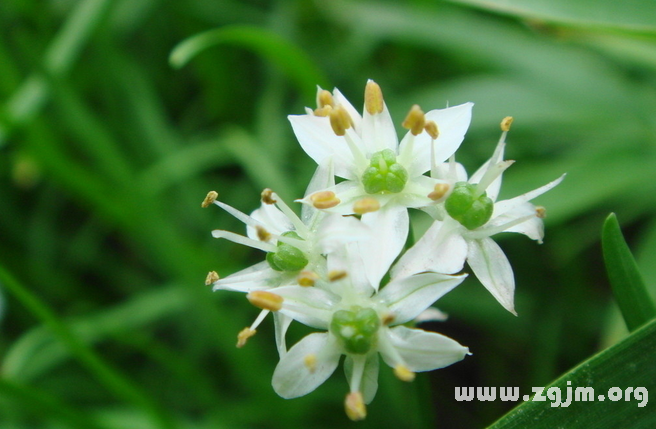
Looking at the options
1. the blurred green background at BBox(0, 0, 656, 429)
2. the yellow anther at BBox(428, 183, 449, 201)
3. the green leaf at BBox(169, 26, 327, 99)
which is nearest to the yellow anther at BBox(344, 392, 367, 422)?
the yellow anther at BBox(428, 183, 449, 201)

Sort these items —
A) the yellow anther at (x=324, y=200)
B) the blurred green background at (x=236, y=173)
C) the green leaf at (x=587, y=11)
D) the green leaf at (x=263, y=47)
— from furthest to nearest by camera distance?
the blurred green background at (x=236, y=173)
the green leaf at (x=263, y=47)
the green leaf at (x=587, y=11)
the yellow anther at (x=324, y=200)

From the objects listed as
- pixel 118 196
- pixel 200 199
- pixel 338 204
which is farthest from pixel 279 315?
pixel 200 199

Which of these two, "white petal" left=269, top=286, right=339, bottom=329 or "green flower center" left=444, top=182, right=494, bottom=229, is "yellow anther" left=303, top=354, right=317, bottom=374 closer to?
"white petal" left=269, top=286, right=339, bottom=329

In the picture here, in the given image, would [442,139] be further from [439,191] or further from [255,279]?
[255,279]

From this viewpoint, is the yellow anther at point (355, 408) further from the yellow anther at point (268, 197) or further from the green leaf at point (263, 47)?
the green leaf at point (263, 47)

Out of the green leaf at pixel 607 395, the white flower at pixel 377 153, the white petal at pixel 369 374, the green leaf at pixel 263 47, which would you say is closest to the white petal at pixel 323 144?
the white flower at pixel 377 153

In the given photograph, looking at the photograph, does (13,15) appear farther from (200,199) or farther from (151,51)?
(200,199)
